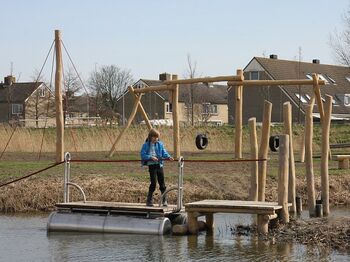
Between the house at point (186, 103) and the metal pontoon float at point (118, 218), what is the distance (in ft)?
179

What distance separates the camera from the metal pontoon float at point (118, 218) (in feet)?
52.8

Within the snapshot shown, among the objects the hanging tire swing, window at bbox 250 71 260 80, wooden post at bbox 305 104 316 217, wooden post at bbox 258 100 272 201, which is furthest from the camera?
window at bbox 250 71 260 80

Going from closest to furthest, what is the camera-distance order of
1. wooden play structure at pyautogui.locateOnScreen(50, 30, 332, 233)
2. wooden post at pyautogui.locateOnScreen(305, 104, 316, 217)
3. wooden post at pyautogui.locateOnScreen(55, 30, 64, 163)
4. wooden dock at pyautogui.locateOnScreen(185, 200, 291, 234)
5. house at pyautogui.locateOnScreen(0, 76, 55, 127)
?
wooden dock at pyautogui.locateOnScreen(185, 200, 291, 234), wooden play structure at pyautogui.locateOnScreen(50, 30, 332, 233), wooden post at pyautogui.locateOnScreen(305, 104, 316, 217), wooden post at pyautogui.locateOnScreen(55, 30, 64, 163), house at pyautogui.locateOnScreen(0, 76, 55, 127)

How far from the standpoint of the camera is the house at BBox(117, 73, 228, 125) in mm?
78438

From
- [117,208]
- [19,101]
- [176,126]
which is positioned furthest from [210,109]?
[117,208]

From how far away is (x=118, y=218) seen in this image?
16.4 m

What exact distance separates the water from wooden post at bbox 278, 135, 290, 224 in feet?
2.95

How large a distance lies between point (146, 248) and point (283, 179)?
3325mm

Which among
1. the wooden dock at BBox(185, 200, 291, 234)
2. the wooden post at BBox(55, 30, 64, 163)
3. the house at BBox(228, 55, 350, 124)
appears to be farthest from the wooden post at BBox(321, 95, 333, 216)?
the house at BBox(228, 55, 350, 124)

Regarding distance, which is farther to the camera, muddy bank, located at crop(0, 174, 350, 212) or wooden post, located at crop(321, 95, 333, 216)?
muddy bank, located at crop(0, 174, 350, 212)

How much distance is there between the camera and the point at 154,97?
8381 centimetres

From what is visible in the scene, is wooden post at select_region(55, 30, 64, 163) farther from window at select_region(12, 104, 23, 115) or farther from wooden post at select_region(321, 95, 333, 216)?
window at select_region(12, 104, 23, 115)

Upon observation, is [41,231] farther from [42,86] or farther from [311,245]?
[42,86]

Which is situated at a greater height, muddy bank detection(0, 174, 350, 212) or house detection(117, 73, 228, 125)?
house detection(117, 73, 228, 125)
